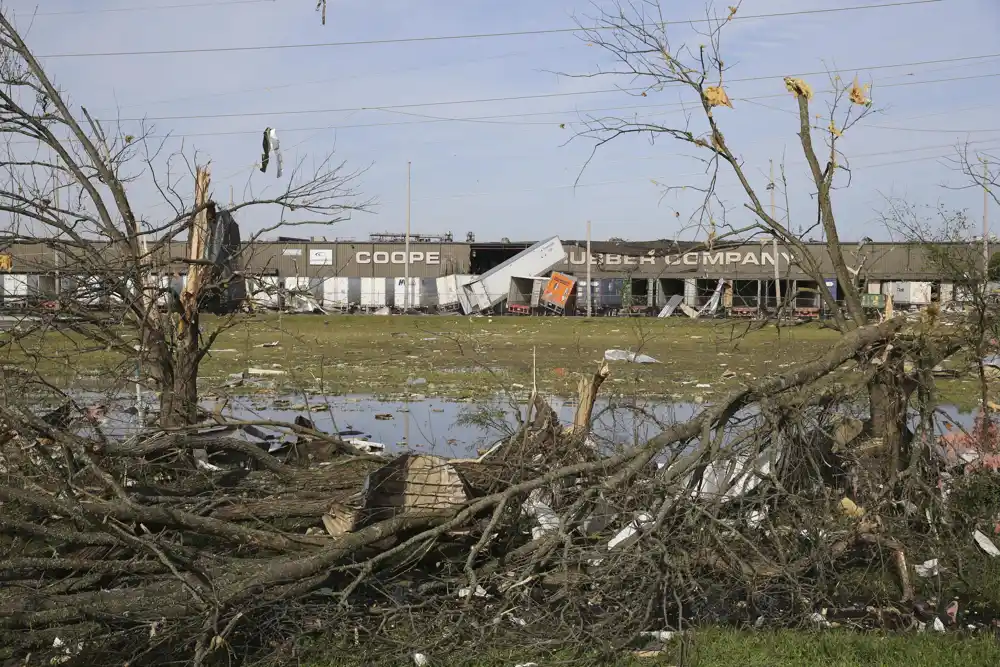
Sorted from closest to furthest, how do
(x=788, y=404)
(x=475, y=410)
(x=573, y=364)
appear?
(x=788, y=404) → (x=475, y=410) → (x=573, y=364)

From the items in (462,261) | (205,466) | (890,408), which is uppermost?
(462,261)

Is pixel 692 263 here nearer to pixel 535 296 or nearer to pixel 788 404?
pixel 535 296

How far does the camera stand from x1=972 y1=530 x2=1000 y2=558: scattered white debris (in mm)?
5172

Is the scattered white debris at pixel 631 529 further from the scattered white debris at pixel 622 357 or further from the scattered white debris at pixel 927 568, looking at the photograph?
the scattered white debris at pixel 622 357

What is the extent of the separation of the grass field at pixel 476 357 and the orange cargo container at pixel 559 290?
708 cm

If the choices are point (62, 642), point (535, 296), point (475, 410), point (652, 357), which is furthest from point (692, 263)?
point (62, 642)

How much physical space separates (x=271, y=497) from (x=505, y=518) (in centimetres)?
140

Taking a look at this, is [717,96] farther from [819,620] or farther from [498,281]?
[498,281]

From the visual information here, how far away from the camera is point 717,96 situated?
522 cm

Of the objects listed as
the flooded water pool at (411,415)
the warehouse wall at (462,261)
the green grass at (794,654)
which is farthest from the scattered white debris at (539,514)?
the warehouse wall at (462,261)

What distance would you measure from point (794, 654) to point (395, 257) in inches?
1663

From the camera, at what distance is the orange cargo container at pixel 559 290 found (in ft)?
118

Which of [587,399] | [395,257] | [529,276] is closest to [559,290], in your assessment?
[529,276]

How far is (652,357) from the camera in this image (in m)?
18.4
